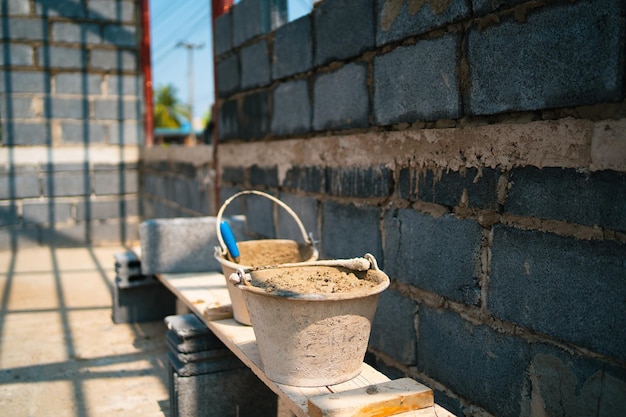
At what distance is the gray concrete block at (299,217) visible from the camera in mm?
2996

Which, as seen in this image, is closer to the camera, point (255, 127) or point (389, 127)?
point (389, 127)

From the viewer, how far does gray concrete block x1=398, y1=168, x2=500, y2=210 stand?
1.87 metres

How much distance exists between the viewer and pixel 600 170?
4.98 feet

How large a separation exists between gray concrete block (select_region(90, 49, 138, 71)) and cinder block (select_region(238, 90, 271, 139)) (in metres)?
3.60

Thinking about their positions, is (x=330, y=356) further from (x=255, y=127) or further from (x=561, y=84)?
(x=255, y=127)

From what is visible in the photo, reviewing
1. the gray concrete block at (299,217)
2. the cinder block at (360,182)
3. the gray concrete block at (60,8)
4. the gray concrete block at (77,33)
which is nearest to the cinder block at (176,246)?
the gray concrete block at (299,217)

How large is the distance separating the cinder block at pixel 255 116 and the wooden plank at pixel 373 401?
2212 mm

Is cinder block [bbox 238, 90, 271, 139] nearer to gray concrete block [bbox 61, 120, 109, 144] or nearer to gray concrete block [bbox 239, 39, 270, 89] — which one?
gray concrete block [bbox 239, 39, 270, 89]

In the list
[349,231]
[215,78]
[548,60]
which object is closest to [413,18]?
[548,60]

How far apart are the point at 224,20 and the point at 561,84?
116 inches

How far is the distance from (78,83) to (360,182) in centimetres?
516

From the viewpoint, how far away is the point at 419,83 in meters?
2.17

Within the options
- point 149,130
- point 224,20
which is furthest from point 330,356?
point 149,130

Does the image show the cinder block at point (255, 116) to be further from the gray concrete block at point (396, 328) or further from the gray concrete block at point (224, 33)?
the gray concrete block at point (396, 328)
